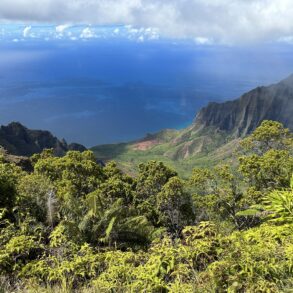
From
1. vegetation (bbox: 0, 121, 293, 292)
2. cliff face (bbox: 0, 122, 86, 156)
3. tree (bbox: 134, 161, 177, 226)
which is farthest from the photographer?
cliff face (bbox: 0, 122, 86, 156)

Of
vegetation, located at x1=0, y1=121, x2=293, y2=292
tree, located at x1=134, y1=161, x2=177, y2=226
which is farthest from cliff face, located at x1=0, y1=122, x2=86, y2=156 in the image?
vegetation, located at x1=0, y1=121, x2=293, y2=292

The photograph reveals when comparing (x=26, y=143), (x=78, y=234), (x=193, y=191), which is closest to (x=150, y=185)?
(x=193, y=191)

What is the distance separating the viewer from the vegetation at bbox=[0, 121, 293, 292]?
440cm

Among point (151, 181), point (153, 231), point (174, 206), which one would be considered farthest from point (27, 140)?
point (153, 231)

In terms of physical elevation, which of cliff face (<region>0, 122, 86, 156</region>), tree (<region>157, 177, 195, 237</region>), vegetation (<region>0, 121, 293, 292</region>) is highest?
vegetation (<region>0, 121, 293, 292</region>)

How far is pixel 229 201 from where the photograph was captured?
19250 millimetres

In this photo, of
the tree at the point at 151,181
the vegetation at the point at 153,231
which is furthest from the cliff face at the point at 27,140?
the vegetation at the point at 153,231

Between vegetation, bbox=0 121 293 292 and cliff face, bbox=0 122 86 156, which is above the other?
vegetation, bbox=0 121 293 292

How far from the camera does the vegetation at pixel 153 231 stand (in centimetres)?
440

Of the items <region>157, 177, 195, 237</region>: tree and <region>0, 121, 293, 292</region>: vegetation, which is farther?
<region>157, 177, 195, 237</region>: tree

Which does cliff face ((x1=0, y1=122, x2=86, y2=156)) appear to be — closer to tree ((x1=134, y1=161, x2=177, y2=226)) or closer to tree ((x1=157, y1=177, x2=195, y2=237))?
tree ((x1=134, y1=161, x2=177, y2=226))

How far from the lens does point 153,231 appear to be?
1227cm

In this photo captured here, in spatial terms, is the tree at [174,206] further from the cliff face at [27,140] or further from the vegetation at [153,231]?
the cliff face at [27,140]

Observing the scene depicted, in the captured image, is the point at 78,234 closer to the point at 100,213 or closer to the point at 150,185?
the point at 100,213
